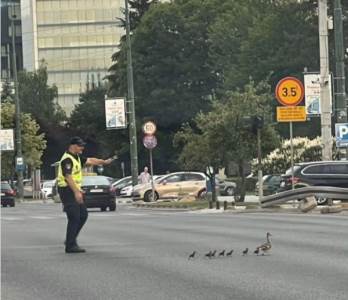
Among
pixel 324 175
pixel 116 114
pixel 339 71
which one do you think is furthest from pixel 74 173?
pixel 116 114

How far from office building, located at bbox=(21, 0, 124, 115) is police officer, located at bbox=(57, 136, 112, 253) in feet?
388

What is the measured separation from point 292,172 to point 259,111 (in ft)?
11.6

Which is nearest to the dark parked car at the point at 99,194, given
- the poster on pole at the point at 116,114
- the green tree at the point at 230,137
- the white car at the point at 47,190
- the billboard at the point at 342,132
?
the green tree at the point at 230,137

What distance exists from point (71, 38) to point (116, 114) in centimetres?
9166

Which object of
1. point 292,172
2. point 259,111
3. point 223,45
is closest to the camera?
point 292,172

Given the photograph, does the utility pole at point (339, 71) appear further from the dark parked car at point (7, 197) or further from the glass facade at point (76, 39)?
the glass facade at point (76, 39)

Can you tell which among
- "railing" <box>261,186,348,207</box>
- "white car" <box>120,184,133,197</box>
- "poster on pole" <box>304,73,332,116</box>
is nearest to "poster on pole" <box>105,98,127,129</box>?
"white car" <box>120,184,133,197</box>

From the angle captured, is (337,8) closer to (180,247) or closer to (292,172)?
(292,172)

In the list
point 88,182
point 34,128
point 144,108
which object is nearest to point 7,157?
point 34,128

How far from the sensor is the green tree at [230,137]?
32156mm

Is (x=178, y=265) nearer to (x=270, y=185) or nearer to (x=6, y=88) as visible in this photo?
(x=270, y=185)

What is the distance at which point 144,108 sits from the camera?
6962 cm

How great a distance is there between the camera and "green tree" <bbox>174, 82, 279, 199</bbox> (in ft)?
105

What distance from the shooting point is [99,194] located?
3316 cm
